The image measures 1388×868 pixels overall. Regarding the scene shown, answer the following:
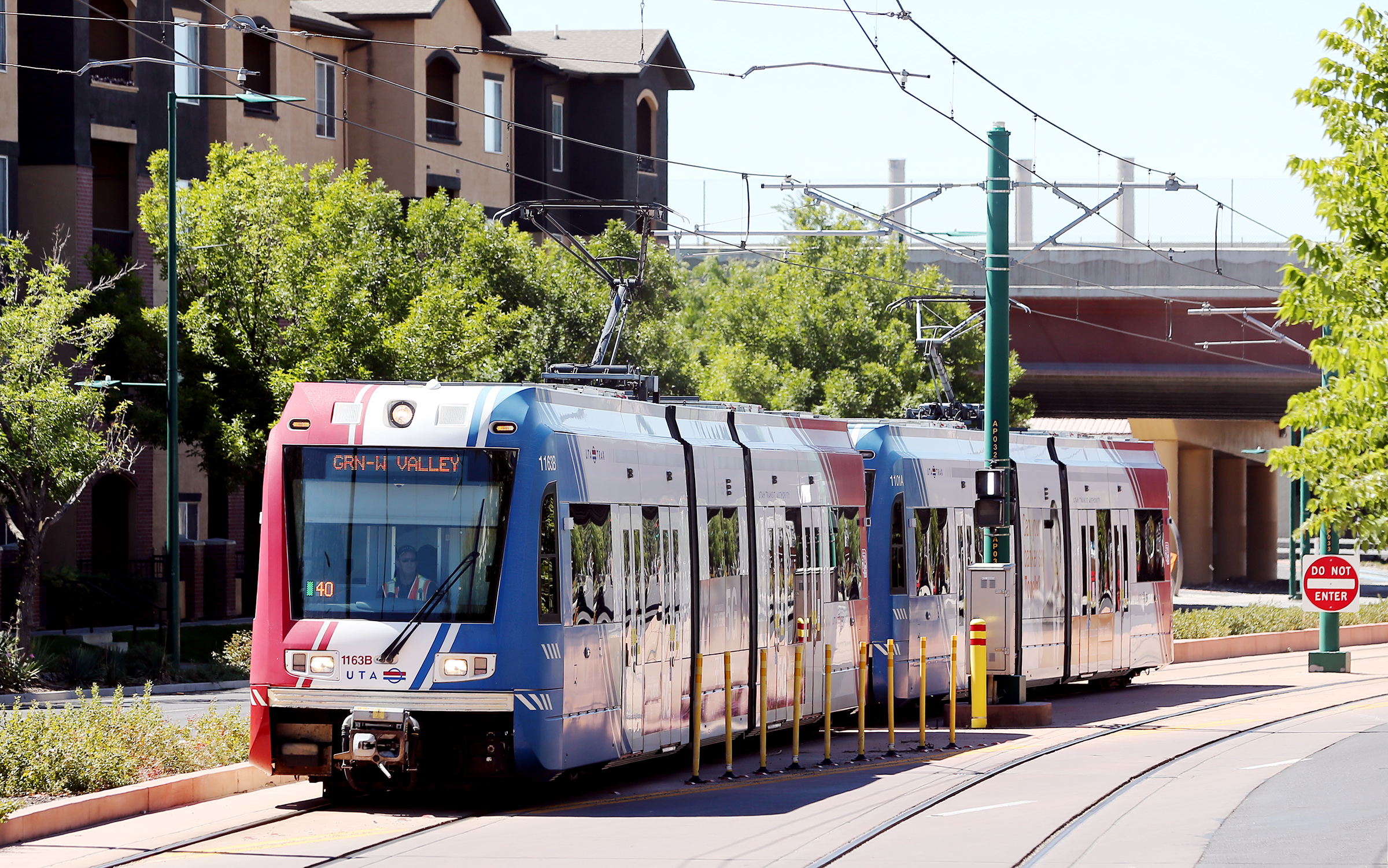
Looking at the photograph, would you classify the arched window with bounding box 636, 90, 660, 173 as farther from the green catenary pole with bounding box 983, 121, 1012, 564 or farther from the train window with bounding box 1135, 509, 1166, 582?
the green catenary pole with bounding box 983, 121, 1012, 564

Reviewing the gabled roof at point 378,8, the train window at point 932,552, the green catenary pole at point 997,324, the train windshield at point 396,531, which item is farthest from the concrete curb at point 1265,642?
the gabled roof at point 378,8

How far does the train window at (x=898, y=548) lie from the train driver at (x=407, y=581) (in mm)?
9357

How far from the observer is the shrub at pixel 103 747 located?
13.7m

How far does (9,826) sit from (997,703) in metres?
13.3

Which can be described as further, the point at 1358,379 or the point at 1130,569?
the point at 1130,569

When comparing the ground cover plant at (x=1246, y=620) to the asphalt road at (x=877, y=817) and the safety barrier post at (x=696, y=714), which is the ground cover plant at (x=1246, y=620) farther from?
the safety barrier post at (x=696, y=714)

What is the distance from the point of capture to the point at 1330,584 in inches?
1182

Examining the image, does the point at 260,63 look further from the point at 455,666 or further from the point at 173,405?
the point at 455,666

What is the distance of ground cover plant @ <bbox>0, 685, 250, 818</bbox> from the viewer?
→ 13.7 meters

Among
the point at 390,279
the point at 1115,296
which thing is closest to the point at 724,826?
the point at 390,279

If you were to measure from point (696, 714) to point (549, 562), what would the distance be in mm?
2813

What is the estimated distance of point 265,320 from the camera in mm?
33875

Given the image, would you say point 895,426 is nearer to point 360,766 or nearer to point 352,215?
point 360,766

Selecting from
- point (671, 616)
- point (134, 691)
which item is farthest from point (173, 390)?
point (671, 616)
